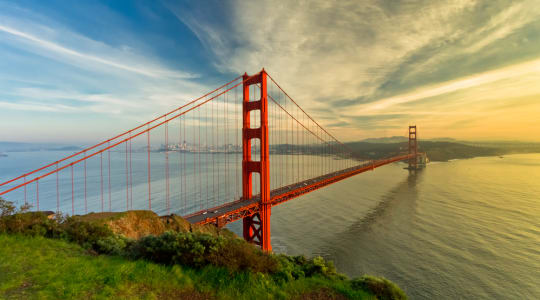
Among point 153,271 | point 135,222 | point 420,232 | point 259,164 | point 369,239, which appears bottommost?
point 369,239

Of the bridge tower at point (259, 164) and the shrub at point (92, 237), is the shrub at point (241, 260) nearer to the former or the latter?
the shrub at point (92, 237)

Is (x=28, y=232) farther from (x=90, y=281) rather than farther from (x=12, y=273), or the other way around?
(x=90, y=281)

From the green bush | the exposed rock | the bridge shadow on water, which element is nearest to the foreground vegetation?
the green bush

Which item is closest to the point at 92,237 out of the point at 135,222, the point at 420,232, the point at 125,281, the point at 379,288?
the point at 125,281

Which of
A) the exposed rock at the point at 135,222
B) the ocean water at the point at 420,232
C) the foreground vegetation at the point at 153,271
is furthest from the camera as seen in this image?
the ocean water at the point at 420,232

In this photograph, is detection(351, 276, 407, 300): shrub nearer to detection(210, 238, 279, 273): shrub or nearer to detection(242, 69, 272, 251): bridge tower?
detection(210, 238, 279, 273): shrub

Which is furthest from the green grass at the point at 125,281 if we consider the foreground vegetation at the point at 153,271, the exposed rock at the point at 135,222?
the exposed rock at the point at 135,222

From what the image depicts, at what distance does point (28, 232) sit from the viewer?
740cm

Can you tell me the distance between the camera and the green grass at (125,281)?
15.4 feet

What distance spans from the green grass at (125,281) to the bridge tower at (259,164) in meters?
15.1

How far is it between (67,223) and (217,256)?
7011 mm

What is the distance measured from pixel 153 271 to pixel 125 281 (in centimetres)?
61

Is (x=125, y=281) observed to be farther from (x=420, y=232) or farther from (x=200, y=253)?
(x=420, y=232)

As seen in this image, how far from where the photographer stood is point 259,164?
22438 mm
